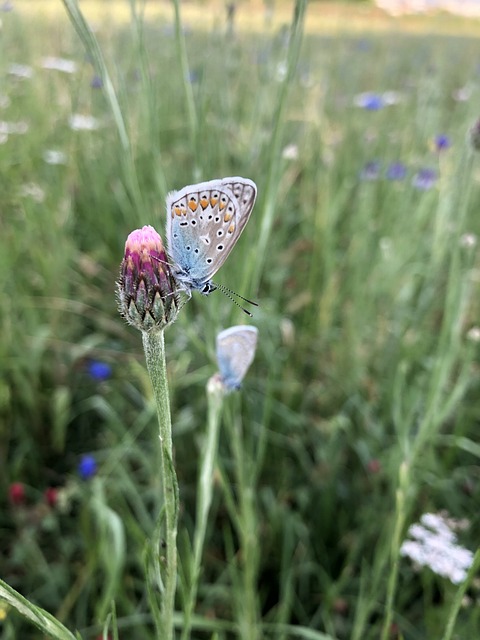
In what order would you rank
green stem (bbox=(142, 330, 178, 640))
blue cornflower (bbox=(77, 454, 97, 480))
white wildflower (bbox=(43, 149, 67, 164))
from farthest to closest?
1. white wildflower (bbox=(43, 149, 67, 164))
2. blue cornflower (bbox=(77, 454, 97, 480))
3. green stem (bbox=(142, 330, 178, 640))

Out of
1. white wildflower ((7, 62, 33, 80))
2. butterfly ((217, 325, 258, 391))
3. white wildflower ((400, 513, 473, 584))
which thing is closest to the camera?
butterfly ((217, 325, 258, 391))

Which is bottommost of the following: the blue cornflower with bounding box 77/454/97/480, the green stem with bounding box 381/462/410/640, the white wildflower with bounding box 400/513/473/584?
the blue cornflower with bounding box 77/454/97/480

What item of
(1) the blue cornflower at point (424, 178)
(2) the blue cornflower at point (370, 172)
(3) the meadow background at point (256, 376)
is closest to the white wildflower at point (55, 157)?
(3) the meadow background at point (256, 376)

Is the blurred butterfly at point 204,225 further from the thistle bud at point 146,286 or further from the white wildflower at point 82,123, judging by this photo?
the white wildflower at point 82,123

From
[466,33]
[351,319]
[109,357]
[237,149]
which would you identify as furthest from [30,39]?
[466,33]

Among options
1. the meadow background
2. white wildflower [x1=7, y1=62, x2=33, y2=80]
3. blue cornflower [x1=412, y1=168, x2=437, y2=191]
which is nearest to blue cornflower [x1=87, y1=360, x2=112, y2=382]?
the meadow background

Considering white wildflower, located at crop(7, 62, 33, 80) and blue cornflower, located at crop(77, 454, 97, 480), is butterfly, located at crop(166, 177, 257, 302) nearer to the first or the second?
blue cornflower, located at crop(77, 454, 97, 480)

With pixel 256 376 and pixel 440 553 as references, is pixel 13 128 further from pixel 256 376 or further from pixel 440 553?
pixel 440 553
